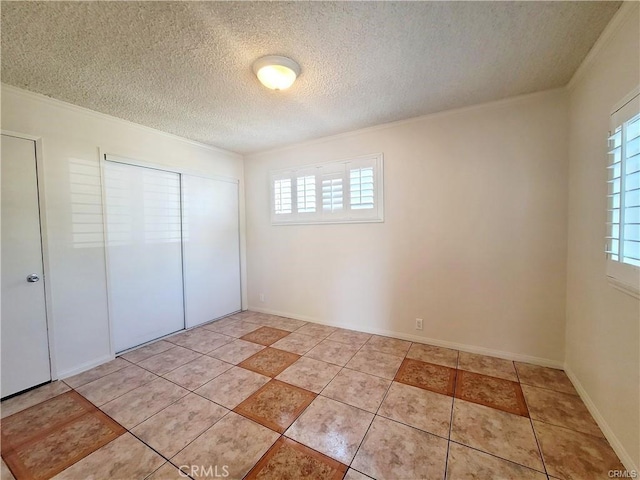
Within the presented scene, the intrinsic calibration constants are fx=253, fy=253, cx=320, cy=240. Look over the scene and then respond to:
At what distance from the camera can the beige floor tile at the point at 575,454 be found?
1387mm

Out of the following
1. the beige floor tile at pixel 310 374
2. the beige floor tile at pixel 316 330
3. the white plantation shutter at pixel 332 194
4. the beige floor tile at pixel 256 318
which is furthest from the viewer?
the beige floor tile at pixel 256 318

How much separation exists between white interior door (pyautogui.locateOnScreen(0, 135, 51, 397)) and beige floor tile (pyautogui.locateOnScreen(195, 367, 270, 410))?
1500mm

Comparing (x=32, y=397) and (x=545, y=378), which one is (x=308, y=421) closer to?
(x=545, y=378)

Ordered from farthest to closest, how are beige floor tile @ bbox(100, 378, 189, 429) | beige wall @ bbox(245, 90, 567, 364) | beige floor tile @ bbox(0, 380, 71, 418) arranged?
beige wall @ bbox(245, 90, 567, 364), beige floor tile @ bbox(0, 380, 71, 418), beige floor tile @ bbox(100, 378, 189, 429)

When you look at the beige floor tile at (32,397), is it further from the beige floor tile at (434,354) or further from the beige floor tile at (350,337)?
the beige floor tile at (434,354)

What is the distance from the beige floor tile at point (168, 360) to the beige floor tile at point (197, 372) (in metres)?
0.09

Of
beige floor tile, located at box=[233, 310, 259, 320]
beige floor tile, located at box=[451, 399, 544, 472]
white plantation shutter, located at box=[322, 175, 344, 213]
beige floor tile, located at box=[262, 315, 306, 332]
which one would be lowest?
beige floor tile, located at box=[451, 399, 544, 472]

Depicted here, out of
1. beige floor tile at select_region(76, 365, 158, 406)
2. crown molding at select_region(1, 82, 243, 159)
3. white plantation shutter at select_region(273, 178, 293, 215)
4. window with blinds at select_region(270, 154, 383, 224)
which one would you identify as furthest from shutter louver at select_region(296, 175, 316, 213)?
beige floor tile at select_region(76, 365, 158, 406)

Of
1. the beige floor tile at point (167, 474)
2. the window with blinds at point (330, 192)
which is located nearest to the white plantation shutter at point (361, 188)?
the window with blinds at point (330, 192)

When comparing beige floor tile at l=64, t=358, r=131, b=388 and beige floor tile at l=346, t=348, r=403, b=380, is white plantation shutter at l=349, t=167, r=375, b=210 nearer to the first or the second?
beige floor tile at l=346, t=348, r=403, b=380

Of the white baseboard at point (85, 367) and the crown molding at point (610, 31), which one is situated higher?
the crown molding at point (610, 31)

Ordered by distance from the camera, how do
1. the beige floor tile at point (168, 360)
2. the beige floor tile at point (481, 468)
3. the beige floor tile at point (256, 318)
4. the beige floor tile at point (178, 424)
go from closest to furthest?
the beige floor tile at point (481, 468), the beige floor tile at point (178, 424), the beige floor tile at point (168, 360), the beige floor tile at point (256, 318)

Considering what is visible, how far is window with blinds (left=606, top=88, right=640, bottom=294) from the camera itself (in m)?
1.38

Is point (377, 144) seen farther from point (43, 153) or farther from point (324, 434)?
point (43, 153)
